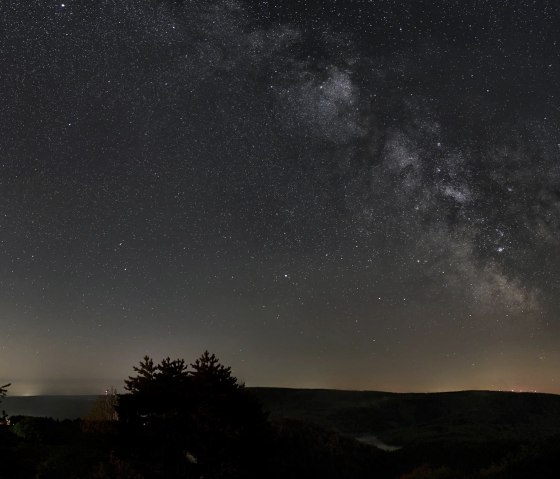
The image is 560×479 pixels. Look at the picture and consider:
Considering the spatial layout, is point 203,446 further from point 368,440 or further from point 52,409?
point 52,409

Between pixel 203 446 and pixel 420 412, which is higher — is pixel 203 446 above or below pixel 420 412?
above

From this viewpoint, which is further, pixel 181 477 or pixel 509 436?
pixel 509 436

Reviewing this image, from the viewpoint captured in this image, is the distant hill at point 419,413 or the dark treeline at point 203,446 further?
the distant hill at point 419,413

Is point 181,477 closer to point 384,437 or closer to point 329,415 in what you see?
point 384,437

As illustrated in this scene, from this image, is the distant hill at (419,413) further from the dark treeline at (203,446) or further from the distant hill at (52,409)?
the distant hill at (52,409)

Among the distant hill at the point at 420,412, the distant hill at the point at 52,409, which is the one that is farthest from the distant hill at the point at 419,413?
the distant hill at the point at 52,409

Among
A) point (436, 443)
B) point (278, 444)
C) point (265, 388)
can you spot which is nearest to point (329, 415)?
point (265, 388)

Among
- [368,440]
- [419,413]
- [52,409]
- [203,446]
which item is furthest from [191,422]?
[52,409]

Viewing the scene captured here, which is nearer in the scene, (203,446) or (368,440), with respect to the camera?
(203,446)

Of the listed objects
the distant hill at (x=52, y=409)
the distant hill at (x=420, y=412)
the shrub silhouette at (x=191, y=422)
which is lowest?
the distant hill at (x=52, y=409)
